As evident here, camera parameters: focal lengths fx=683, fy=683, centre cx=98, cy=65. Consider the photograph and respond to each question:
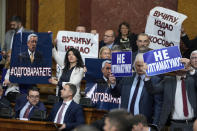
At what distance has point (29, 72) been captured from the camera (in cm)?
1088

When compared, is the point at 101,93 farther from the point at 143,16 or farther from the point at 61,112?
the point at 143,16

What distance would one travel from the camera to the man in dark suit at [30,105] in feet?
32.9

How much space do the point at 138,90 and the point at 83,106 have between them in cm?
100

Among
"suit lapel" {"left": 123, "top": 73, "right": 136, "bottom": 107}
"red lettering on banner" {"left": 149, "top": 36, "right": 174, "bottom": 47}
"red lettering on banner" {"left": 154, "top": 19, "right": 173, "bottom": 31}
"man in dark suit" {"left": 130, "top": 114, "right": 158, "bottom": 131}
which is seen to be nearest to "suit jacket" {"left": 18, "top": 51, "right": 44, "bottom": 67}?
"red lettering on banner" {"left": 149, "top": 36, "right": 174, "bottom": 47}

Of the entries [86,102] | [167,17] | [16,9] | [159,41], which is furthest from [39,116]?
[16,9]

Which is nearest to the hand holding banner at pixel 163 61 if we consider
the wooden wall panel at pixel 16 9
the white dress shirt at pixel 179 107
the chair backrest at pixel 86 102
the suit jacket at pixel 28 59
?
the white dress shirt at pixel 179 107

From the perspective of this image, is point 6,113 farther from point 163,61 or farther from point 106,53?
point 163,61

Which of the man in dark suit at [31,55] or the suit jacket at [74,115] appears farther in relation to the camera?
the man in dark suit at [31,55]

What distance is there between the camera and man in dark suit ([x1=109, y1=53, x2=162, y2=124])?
357 inches

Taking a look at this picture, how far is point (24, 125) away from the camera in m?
9.13

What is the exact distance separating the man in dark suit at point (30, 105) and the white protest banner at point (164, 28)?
2.06m

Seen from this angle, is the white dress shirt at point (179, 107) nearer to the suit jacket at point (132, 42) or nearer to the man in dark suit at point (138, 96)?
the man in dark suit at point (138, 96)

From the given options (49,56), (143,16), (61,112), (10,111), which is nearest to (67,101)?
(61,112)

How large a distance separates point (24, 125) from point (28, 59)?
6.70 ft
